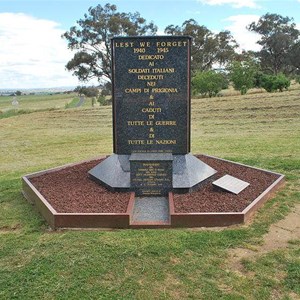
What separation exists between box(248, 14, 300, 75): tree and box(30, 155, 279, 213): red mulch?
45552 millimetres

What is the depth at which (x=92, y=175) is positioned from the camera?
6.95 meters

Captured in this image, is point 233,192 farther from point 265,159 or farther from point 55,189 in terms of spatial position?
point 265,159

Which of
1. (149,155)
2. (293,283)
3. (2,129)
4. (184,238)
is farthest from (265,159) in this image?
(2,129)

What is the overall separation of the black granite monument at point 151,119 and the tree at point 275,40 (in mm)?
46054

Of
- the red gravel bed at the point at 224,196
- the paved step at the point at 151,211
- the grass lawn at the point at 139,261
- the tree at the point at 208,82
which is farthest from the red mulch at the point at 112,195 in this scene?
the tree at the point at 208,82

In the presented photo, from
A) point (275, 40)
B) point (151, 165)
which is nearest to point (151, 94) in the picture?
point (151, 165)

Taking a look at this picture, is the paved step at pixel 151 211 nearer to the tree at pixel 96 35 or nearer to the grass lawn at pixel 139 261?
the grass lawn at pixel 139 261

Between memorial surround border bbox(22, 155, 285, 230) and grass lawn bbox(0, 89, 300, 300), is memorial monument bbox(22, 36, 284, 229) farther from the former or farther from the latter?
grass lawn bbox(0, 89, 300, 300)

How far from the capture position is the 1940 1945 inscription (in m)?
6.39

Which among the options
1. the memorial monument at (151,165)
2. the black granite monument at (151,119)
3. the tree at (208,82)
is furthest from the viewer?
the tree at (208,82)

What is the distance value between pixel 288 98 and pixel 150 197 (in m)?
18.0

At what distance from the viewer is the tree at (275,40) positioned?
48250 millimetres

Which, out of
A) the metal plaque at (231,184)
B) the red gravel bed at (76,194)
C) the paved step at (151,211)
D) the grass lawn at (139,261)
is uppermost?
the metal plaque at (231,184)

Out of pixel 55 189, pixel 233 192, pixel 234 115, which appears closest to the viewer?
pixel 233 192
